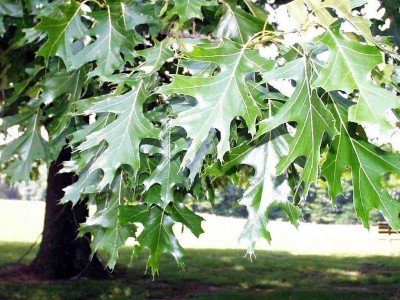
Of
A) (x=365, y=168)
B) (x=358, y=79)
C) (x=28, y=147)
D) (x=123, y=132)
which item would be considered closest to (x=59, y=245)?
(x=28, y=147)

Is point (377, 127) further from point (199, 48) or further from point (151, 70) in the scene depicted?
point (151, 70)

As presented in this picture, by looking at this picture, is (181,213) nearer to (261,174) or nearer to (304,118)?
(261,174)

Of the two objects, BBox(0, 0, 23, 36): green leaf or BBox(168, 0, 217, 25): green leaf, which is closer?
BBox(168, 0, 217, 25): green leaf

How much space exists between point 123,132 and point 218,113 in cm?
54

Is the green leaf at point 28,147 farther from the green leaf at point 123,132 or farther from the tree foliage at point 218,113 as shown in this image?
the green leaf at point 123,132

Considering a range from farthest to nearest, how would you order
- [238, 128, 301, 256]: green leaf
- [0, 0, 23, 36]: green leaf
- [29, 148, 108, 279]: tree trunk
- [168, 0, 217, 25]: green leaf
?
[29, 148, 108, 279]: tree trunk < [0, 0, 23, 36]: green leaf < [168, 0, 217, 25]: green leaf < [238, 128, 301, 256]: green leaf

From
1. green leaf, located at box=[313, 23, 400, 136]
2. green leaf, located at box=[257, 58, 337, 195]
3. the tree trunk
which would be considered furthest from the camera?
the tree trunk

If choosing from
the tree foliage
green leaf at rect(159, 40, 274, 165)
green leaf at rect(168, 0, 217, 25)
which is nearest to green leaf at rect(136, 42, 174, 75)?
the tree foliage

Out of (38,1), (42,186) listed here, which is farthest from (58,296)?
(42,186)

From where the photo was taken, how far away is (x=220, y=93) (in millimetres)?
1739

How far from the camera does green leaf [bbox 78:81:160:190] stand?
6.89 ft

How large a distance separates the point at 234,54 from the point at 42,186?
79.1 meters

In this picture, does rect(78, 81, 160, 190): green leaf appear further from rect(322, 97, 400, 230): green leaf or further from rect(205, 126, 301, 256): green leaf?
rect(322, 97, 400, 230): green leaf

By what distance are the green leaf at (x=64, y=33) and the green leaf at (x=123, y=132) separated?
557 mm
